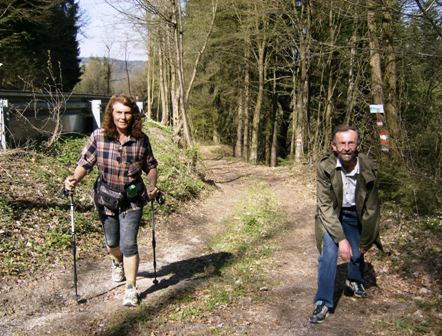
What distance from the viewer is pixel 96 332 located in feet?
14.8

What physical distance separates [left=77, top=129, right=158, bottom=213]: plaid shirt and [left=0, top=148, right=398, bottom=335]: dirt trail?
1450 millimetres

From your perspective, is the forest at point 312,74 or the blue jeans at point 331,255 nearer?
the blue jeans at point 331,255

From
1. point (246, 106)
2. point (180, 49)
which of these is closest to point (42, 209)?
point (180, 49)

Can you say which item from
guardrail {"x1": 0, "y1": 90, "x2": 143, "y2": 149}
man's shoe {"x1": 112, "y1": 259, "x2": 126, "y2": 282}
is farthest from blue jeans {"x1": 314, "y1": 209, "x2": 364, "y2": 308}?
guardrail {"x1": 0, "y1": 90, "x2": 143, "y2": 149}

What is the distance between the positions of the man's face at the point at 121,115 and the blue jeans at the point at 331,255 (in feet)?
7.81

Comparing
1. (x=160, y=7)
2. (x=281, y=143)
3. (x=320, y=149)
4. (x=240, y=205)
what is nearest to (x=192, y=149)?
(x=240, y=205)

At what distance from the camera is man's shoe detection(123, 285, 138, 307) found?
499cm

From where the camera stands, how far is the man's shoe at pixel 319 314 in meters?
4.65

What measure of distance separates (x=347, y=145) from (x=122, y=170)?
235cm

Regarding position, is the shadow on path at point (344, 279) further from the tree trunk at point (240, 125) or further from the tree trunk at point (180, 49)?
the tree trunk at point (240, 125)

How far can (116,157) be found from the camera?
485 cm

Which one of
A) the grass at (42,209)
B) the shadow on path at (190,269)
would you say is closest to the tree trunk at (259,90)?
the grass at (42,209)

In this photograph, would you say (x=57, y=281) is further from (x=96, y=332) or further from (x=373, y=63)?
(x=373, y=63)

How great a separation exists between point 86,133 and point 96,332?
964 cm
